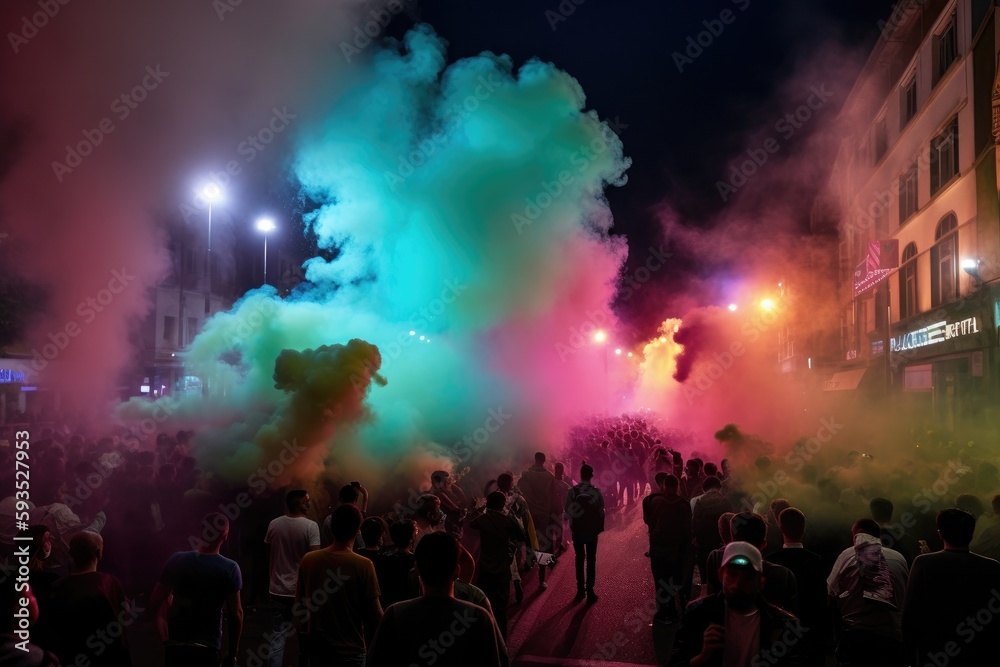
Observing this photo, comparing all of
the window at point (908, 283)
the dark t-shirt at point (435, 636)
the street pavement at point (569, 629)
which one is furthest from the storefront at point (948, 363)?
the dark t-shirt at point (435, 636)

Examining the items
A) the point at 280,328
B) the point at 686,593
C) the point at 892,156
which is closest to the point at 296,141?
the point at 280,328

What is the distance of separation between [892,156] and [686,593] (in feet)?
68.6

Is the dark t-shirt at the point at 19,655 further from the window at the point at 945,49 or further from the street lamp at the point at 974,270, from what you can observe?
the window at the point at 945,49

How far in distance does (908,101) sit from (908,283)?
590cm

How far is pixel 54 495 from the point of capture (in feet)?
28.5

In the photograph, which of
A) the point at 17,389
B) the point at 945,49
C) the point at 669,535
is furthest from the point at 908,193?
the point at 17,389

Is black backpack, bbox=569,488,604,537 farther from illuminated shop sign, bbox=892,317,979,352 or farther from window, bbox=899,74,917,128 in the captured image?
window, bbox=899,74,917,128

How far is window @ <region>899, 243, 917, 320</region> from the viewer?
2089 cm

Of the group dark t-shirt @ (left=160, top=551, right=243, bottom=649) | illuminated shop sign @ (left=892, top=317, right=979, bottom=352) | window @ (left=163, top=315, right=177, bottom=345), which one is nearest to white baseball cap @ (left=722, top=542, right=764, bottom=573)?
dark t-shirt @ (left=160, top=551, right=243, bottom=649)

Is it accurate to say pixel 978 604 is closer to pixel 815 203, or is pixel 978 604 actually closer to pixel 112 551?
pixel 112 551

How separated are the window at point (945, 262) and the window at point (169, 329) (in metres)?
28.2

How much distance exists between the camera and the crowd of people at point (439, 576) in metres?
3.14

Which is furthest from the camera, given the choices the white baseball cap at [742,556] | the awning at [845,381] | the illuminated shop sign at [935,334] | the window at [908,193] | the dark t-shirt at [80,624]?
the awning at [845,381]

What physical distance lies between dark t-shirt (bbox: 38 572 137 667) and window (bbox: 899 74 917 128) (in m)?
24.0
